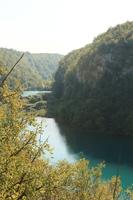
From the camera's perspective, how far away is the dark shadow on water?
108250mm

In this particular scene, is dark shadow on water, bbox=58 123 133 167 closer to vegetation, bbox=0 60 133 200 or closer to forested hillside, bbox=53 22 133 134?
forested hillside, bbox=53 22 133 134

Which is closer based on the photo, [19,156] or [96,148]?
[19,156]

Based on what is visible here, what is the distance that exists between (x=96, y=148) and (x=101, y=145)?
4.34m

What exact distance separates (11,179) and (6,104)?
2.53 metres

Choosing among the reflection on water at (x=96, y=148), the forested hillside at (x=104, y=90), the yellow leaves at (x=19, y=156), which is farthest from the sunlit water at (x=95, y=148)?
the yellow leaves at (x=19, y=156)

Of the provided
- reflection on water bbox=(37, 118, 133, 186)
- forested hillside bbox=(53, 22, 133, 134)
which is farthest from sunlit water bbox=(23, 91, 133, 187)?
forested hillside bbox=(53, 22, 133, 134)

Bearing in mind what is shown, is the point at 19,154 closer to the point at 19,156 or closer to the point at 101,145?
the point at 19,156

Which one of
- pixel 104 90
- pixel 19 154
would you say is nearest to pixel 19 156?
pixel 19 154

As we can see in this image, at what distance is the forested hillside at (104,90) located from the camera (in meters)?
161

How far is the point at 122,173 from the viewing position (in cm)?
9162

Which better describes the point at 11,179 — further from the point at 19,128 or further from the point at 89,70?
the point at 89,70

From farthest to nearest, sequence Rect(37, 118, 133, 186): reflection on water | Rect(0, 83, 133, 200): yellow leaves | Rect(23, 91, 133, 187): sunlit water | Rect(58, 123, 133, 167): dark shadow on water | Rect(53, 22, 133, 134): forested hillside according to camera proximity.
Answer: Rect(53, 22, 133, 134): forested hillside → Rect(58, 123, 133, 167): dark shadow on water → Rect(37, 118, 133, 186): reflection on water → Rect(23, 91, 133, 187): sunlit water → Rect(0, 83, 133, 200): yellow leaves

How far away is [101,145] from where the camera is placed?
122 metres

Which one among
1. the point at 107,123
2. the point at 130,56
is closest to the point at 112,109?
the point at 107,123
